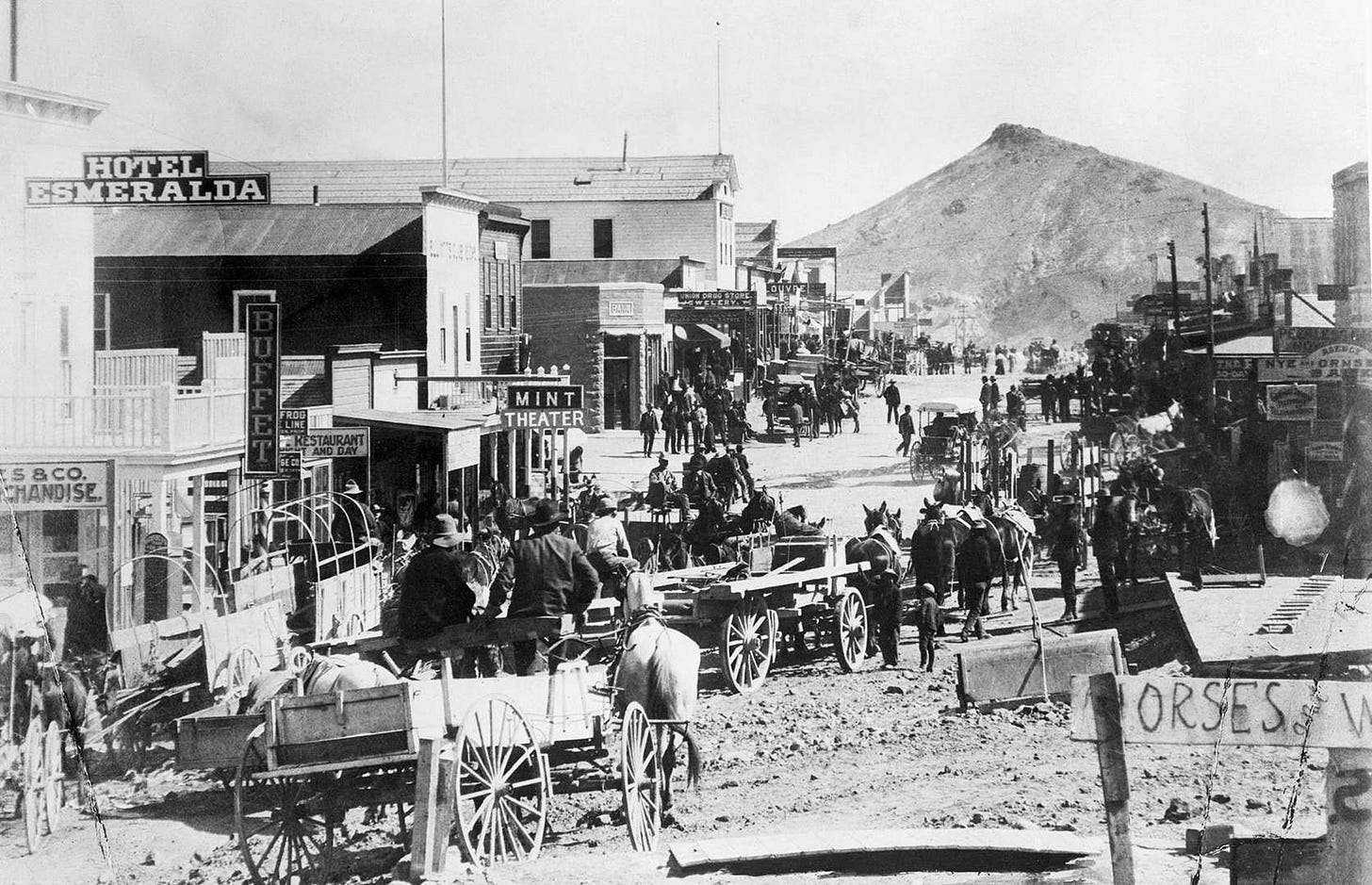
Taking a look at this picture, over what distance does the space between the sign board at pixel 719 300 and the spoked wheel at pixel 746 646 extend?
241cm

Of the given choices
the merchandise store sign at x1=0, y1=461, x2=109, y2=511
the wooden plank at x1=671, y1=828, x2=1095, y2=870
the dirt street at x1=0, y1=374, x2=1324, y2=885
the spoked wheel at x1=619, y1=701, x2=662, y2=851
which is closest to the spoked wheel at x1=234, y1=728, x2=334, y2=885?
the dirt street at x1=0, y1=374, x2=1324, y2=885

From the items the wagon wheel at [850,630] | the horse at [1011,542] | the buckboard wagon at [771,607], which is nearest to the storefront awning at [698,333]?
the buckboard wagon at [771,607]

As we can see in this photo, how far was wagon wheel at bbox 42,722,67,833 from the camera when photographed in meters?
8.59

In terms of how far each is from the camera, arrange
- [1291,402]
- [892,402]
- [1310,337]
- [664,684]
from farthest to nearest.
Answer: [892,402] < [1310,337] < [1291,402] < [664,684]

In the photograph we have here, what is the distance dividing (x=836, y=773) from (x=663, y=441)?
2953 mm

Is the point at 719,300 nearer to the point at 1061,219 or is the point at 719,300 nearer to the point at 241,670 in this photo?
the point at 1061,219

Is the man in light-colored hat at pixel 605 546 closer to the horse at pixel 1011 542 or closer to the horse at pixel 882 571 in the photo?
the horse at pixel 882 571

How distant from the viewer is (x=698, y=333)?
11.4 metres

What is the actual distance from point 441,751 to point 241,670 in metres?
2.27

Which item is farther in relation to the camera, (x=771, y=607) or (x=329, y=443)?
(x=771, y=607)

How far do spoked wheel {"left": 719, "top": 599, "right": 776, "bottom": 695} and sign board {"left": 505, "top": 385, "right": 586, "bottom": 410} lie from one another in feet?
6.30

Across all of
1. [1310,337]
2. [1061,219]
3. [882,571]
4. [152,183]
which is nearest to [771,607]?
[882,571]

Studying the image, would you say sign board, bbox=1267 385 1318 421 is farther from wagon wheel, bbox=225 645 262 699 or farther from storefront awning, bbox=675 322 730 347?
wagon wheel, bbox=225 645 262 699

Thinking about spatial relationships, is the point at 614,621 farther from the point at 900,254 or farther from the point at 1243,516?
the point at 900,254
